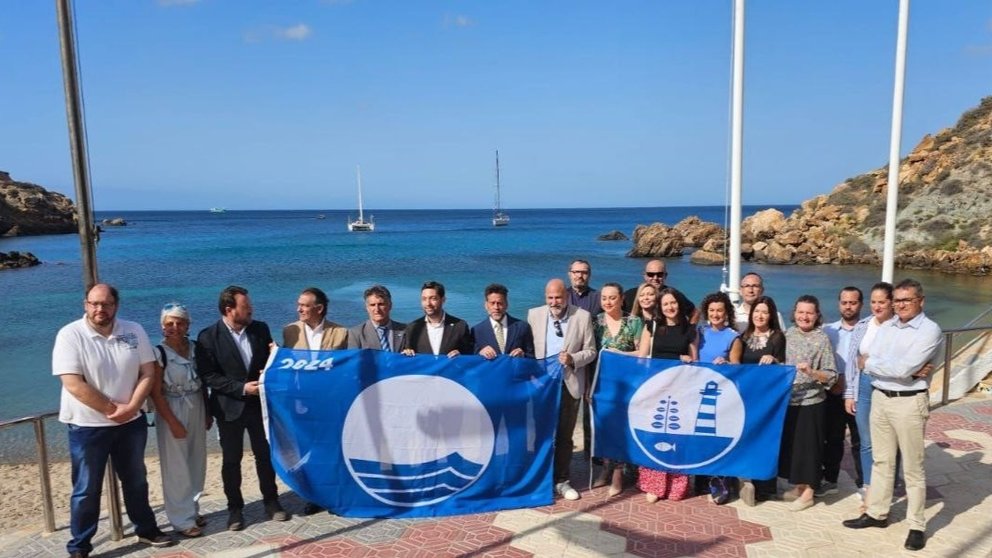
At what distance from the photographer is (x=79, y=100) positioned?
489 cm

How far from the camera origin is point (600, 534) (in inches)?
199

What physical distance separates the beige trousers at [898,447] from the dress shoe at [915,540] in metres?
0.04

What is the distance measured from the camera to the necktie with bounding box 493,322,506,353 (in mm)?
5570

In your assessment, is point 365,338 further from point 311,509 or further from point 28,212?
point 28,212

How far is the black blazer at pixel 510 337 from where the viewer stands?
5.57 meters

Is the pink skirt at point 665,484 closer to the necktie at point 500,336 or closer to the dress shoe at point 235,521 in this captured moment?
the necktie at point 500,336

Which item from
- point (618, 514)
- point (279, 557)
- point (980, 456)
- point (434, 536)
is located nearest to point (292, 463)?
point (279, 557)

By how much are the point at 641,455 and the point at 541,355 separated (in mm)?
1268

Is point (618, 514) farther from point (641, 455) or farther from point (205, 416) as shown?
point (205, 416)

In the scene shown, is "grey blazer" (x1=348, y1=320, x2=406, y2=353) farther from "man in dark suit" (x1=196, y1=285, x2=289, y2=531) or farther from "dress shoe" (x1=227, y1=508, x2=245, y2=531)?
"dress shoe" (x1=227, y1=508, x2=245, y2=531)

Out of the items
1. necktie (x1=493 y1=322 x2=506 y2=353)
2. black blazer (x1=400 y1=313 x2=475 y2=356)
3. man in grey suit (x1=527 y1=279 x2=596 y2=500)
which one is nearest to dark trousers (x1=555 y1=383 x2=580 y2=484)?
man in grey suit (x1=527 y1=279 x2=596 y2=500)

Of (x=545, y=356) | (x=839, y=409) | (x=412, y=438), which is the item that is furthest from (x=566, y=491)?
(x=839, y=409)

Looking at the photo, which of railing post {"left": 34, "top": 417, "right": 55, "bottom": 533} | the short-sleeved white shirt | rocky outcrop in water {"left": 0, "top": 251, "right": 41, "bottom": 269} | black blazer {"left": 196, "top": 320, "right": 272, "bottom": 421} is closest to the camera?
the short-sleeved white shirt

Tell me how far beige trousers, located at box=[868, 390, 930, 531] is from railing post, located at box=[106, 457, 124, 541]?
6.00m
